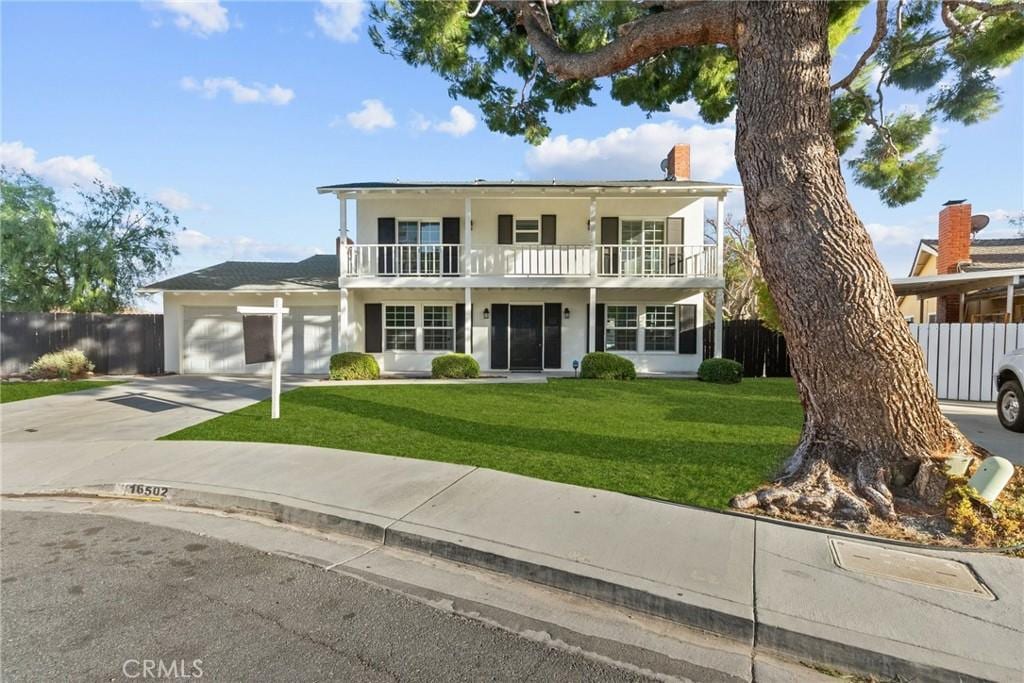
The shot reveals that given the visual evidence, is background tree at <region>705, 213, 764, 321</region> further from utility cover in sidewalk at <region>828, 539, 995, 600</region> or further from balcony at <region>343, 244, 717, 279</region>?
utility cover in sidewalk at <region>828, 539, 995, 600</region>

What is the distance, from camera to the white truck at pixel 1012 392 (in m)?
7.02

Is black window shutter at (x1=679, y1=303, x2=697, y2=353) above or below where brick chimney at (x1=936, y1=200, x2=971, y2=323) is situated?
below

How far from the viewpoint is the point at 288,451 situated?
5.93 meters

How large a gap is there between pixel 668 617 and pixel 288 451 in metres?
4.74

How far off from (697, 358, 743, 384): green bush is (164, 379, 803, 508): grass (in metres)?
1.34

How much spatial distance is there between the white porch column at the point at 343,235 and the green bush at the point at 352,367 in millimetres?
2518

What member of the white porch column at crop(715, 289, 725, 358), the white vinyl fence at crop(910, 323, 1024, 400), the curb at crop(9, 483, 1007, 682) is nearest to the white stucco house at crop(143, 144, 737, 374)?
the white porch column at crop(715, 289, 725, 358)

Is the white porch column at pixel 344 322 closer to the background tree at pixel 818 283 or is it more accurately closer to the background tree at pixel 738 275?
the background tree at pixel 818 283

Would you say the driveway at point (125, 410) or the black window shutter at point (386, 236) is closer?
the driveway at point (125, 410)

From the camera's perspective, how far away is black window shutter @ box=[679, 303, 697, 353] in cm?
1510

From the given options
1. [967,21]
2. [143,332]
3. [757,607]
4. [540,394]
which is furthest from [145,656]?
[143,332]

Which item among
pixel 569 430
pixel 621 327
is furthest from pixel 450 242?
pixel 569 430

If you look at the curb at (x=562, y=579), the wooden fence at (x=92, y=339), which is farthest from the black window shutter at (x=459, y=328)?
the curb at (x=562, y=579)

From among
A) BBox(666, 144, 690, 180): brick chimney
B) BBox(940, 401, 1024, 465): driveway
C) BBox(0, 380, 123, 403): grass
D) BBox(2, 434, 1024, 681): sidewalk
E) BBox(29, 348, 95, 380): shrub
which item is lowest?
BBox(2, 434, 1024, 681): sidewalk
